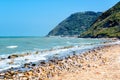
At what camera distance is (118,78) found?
854 inches

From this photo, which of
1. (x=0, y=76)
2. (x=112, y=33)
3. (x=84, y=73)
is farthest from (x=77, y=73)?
(x=112, y=33)

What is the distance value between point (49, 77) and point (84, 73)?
303 centimetres

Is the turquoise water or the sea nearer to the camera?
the sea

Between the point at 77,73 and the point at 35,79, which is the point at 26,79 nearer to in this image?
the point at 35,79

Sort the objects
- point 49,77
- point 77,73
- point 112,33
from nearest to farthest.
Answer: point 49,77
point 77,73
point 112,33

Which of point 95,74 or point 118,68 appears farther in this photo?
point 118,68

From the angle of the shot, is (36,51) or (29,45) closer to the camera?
(36,51)

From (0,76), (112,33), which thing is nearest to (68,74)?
(0,76)

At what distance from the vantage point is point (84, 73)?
24.4 metres

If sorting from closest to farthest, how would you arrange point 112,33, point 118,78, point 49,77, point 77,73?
point 118,78, point 49,77, point 77,73, point 112,33

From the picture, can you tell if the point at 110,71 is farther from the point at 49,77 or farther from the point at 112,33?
the point at 112,33

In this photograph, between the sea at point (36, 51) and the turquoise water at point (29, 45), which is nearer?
the sea at point (36, 51)

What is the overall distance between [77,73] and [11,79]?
209 inches

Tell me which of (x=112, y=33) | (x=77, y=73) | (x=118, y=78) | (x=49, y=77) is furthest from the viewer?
(x=112, y=33)
